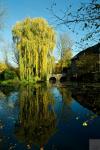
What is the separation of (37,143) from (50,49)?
42937 mm

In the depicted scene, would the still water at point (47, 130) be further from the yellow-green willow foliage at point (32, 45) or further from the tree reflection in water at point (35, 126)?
the yellow-green willow foliage at point (32, 45)

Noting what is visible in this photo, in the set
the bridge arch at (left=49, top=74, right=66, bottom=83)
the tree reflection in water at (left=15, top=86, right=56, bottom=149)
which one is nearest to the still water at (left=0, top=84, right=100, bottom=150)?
the tree reflection in water at (left=15, top=86, right=56, bottom=149)

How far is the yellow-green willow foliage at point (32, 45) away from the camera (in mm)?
48562

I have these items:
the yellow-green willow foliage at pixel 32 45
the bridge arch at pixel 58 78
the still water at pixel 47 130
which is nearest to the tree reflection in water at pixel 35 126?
the still water at pixel 47 130

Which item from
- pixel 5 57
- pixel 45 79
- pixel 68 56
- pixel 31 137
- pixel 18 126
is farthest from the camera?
pixel 68 56

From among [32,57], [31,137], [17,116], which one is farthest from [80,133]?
[32,57]

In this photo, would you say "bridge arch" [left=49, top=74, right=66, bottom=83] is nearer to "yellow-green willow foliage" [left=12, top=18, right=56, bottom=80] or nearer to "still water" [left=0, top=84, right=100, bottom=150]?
"yellow-green willow foliage" [left=12, top=18, right=56, bottom=80]

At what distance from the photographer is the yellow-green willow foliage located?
48.6 metres

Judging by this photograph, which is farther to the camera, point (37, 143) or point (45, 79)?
point (45, 79)

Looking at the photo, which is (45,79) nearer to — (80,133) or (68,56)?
(68,56)

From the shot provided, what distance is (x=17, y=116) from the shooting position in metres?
13.0

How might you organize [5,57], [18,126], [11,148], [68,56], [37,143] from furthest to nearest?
[68,56]
[5,57]
[18,126]
[37,143]
[11,148]

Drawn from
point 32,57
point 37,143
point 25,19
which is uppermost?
point 25,19

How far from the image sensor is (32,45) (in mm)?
48594
